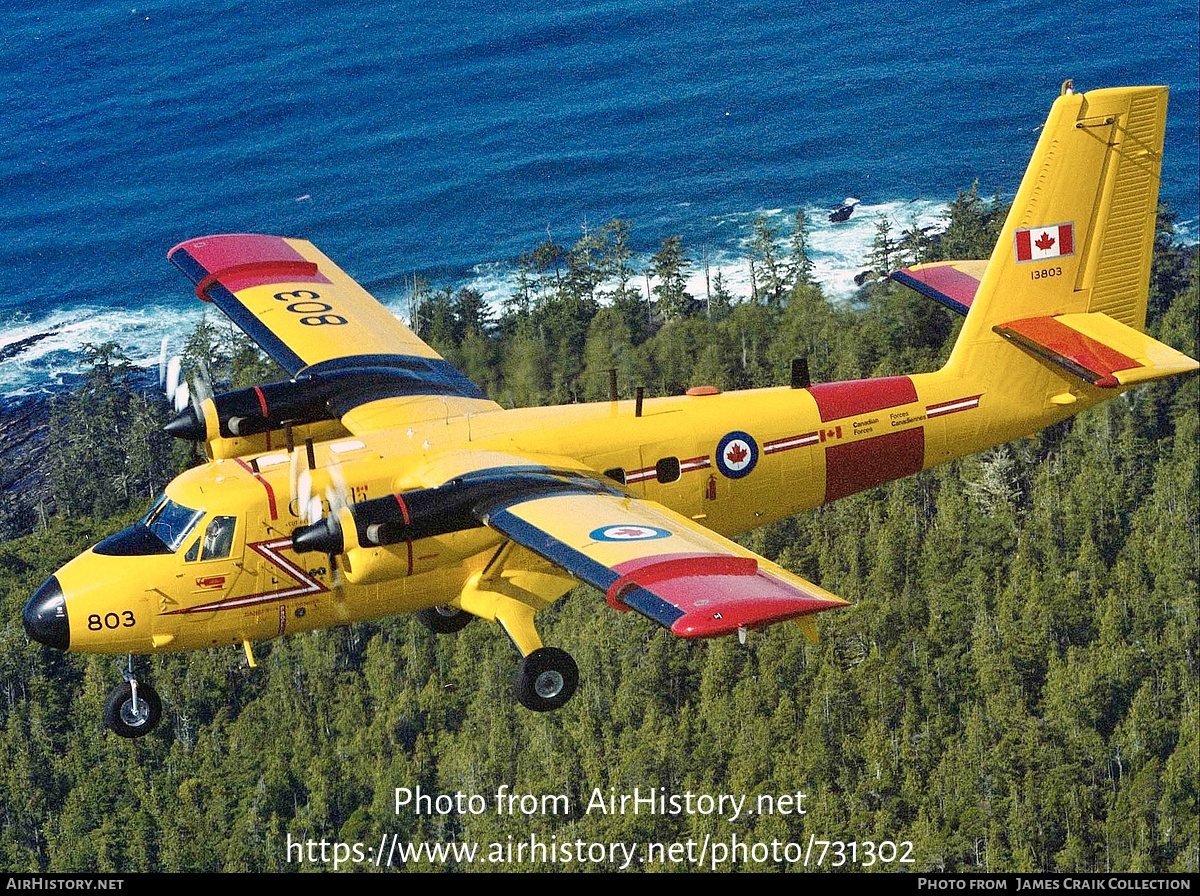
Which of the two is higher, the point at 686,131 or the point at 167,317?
the point at 686,131

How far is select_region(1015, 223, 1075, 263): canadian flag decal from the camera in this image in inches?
1869

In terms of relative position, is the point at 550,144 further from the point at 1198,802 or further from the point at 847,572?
the point at 1198,802

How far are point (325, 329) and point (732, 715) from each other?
3541cm

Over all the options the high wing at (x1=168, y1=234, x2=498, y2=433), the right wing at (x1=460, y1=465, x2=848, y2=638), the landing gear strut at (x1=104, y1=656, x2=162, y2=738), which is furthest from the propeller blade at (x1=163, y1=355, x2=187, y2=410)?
the right wing at (x1=460, y1=465, x2=848, y2=638)

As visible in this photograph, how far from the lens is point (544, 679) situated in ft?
135

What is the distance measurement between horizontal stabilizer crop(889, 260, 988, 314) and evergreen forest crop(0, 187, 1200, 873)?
30.7 m

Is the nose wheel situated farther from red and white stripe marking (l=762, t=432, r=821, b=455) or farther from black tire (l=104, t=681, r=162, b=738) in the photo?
red and white stripe marking (l=762, t=432, r=821, b=455)

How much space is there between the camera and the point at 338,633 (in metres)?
84.6

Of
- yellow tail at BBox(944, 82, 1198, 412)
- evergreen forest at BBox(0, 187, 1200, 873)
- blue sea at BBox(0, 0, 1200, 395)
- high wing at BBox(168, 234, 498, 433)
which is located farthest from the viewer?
blue sea at BBox(0, 0, 1200, 395)

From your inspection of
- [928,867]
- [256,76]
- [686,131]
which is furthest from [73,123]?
[928,867]

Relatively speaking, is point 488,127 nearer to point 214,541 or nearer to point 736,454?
point 736,454

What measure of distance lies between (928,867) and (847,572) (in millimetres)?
12782

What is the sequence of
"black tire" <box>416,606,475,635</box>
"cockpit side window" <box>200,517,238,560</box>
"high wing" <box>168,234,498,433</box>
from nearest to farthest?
"cockpit side window" <box>200,517,238,560</box> < "black tire" <box>416,606,475,635</box> < "high wing" <box>168,234,498,433</box>

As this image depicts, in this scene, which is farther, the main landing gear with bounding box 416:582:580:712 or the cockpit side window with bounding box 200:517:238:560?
the main landing gear with bounding box 416:582:580:712
